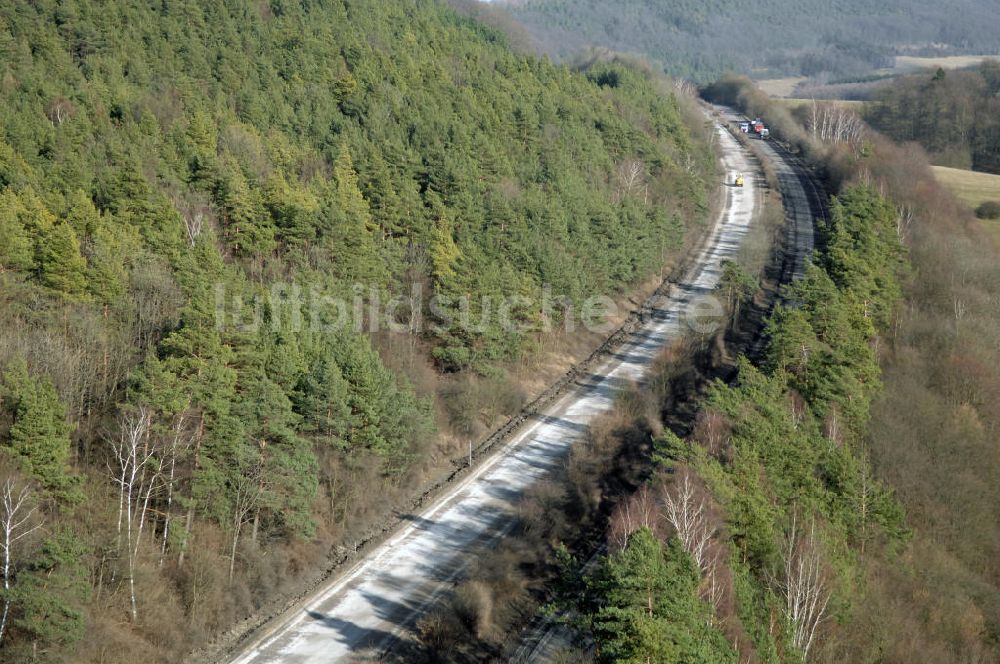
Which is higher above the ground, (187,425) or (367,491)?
(187,425)

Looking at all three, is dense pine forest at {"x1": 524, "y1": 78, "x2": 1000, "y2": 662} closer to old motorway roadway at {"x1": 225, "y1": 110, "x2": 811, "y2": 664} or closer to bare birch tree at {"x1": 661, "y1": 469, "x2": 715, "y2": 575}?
bare birch tree at {"x1": 661, "y1": 469, "x2": 715, "y2": 575}

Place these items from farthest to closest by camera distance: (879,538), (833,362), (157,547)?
(833,362)
(879,538)
(157,547)

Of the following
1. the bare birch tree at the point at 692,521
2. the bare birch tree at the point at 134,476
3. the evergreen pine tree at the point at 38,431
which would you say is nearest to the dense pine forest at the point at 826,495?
the bare birch tree at the point at 692,521

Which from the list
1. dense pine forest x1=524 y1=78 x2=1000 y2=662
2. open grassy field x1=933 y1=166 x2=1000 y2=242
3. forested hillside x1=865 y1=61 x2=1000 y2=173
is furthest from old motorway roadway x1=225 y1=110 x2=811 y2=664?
forested hillside x1=865 y1=61 x2=1000 y2=173

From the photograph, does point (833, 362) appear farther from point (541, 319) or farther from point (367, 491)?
point (367, 491)

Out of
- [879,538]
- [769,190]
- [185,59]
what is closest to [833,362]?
[879,538]

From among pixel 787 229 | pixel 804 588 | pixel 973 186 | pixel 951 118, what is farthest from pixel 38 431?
pixel 951 118

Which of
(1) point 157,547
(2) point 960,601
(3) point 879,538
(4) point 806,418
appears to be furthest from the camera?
(4) point 806,418
